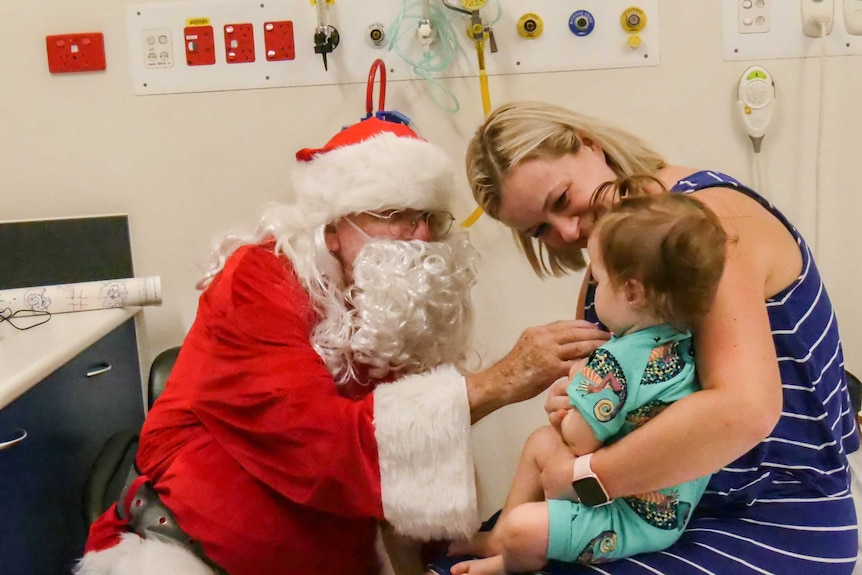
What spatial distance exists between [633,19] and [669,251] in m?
1.12

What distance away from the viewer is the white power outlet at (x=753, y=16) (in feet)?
5.74

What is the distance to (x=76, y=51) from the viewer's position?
70.3 inches

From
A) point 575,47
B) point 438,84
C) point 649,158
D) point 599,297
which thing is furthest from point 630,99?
point 599,297

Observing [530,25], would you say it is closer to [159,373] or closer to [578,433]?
[578,433]

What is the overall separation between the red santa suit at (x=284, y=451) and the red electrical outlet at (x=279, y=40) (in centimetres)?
75

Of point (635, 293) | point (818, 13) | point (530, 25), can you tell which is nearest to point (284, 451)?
point (635, 293)

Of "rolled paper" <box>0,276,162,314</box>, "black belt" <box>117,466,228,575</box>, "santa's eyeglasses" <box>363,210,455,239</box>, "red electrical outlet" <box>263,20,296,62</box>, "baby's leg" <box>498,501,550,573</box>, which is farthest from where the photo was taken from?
"red electrical outlet" <box>263,20,296,62</box>

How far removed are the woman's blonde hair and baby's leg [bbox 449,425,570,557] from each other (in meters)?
0.42

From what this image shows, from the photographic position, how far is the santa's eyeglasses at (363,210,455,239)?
1324mm

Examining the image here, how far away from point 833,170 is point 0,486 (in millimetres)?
2040

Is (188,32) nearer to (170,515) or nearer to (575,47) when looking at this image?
(575,47)

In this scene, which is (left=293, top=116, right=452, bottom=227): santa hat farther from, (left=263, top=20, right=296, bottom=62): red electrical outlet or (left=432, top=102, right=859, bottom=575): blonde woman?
(left=263, top=20, right=296, bottom=62): red electrical outlet

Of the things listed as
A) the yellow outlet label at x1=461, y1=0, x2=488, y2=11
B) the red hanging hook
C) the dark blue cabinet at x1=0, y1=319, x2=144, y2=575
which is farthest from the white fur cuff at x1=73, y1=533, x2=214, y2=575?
the yellow outlet label at x1=461, y1=0, x2=488, y2=11

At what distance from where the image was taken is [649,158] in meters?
1.17
